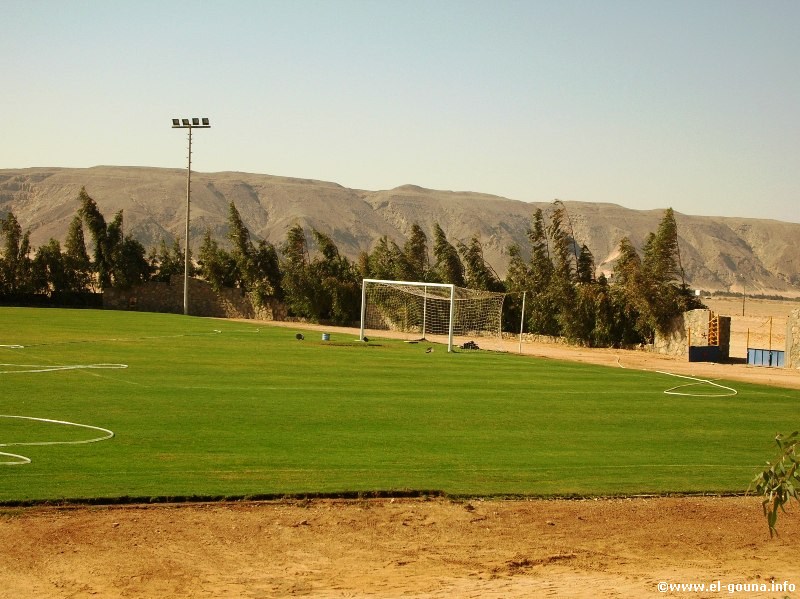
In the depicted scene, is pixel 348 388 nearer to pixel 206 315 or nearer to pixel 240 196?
pixel 206 315

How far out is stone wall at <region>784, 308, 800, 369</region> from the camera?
1355 inches

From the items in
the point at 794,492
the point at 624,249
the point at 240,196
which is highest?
the point at 240,196

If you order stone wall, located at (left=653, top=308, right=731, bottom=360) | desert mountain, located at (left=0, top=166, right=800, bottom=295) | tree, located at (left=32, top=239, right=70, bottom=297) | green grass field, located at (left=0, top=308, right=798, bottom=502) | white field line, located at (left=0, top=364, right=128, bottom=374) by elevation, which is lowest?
green grass field, located at (left=0, top=308, right=798, bottom=502)

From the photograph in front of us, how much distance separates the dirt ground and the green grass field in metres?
0.80

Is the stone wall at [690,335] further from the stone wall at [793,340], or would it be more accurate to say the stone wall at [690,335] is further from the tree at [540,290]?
the tree at [540,290]

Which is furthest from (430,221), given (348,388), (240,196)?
(348,388)

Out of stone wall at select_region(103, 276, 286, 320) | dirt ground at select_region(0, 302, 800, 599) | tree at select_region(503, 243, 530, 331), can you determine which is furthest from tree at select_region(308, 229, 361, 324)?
dirt ground at select_region(0, 302, 800, 599)

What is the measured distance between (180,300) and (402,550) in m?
55.7

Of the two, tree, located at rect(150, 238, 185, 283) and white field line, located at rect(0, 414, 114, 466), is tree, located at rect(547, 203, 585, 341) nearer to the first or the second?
tree, located at rect(150, 238, 185, 283)

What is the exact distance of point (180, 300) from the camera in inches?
2501

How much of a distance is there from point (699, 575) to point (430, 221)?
170 m

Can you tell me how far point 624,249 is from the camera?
151 feet

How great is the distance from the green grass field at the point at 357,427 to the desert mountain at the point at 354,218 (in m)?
110

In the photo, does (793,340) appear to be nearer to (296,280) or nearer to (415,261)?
(415,261)
